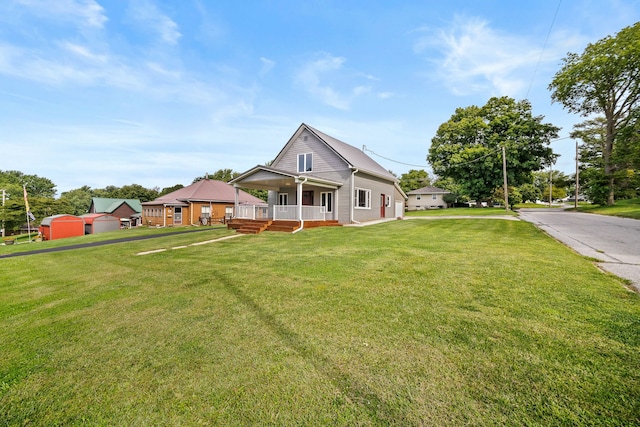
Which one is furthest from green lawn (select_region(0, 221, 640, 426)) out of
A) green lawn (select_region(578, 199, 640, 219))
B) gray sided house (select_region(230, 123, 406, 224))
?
green lawn (select_region(578, 199, 640, 219))

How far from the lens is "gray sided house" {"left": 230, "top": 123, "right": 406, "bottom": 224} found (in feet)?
48.9

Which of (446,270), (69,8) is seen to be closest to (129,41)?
(69,8)

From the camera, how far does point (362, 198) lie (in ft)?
58.6

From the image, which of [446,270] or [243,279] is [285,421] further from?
[446,270]

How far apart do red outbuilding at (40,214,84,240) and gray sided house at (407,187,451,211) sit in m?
43.6

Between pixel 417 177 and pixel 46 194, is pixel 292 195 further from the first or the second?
pixel 46 194

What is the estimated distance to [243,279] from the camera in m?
5.17

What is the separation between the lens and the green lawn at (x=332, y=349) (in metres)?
1.87

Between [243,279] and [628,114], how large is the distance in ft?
129

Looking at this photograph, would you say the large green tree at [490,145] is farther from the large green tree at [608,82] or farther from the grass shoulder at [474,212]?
the large green tree at [608,82]

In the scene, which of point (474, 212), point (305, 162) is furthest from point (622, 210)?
point (305, 162)

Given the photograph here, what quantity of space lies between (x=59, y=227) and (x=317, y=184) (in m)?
28.0

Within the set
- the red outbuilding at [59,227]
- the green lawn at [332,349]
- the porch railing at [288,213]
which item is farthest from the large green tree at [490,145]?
the red outbuilding at [59,227]

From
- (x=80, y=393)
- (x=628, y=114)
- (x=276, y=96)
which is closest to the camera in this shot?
(x=80, y=393)
